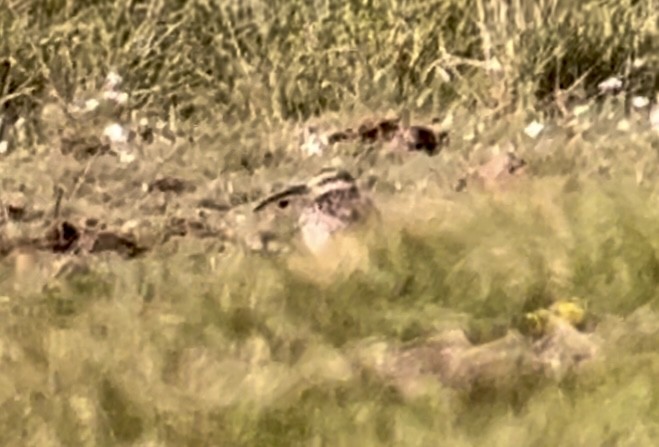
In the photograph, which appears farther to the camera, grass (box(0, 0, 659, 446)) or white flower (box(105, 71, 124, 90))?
white flower (box(105, 71, 124, 90))

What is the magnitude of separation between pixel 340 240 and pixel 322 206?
9cm

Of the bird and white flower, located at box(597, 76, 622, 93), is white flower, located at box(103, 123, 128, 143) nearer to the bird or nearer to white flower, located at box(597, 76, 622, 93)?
the bird

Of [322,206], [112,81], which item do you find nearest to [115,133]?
[112,81]

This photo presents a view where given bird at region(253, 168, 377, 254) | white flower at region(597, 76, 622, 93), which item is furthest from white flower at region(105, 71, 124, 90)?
white flower at region(597, 76, 622, 93)

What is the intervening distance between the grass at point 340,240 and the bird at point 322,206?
0.09ft

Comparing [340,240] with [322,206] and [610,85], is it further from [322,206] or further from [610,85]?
[610,85]

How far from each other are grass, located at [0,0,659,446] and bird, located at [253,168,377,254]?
0.03 metres

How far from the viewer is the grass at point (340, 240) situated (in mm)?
1333

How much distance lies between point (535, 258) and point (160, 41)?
715 mm

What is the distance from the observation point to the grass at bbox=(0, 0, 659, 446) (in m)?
1.33

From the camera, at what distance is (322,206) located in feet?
5.58

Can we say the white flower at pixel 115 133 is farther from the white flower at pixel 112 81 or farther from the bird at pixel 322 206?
the bird at pixel 322 206

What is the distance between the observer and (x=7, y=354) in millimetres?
1449

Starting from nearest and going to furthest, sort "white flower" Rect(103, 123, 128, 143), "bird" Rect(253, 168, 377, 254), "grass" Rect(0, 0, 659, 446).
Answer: "grass" Rect(0, 0, 659, 446)
"bird" Rect(253, 168, 377, 254)
"white flower" Rect(103, 123, 128, 143)
